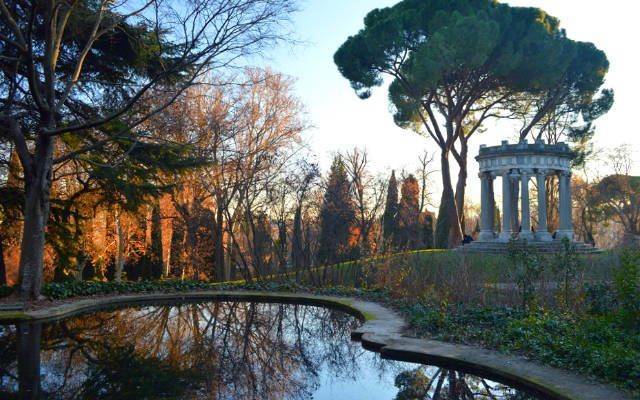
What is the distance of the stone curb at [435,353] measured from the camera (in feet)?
18.2

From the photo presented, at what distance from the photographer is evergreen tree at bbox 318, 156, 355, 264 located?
17.3 meters

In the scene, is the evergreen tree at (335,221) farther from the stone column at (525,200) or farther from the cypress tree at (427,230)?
the cypress tree at (427,230)

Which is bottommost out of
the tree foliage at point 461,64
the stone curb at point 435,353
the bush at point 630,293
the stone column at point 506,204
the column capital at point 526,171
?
the stone curb at point 435,353

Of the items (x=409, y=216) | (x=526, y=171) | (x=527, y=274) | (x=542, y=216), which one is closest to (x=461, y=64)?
(x=526, y=171)

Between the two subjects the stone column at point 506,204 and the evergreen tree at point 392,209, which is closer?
the stone column at point 506,204

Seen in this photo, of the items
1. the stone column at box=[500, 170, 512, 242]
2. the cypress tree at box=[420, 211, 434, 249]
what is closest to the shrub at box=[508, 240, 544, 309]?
the stone column at box=[500, 170, 512, 242]

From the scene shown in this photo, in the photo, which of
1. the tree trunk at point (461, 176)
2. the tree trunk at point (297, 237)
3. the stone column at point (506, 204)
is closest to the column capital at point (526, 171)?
the stone column at point (506, 204)

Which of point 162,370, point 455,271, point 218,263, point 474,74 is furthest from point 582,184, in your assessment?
point 162,370

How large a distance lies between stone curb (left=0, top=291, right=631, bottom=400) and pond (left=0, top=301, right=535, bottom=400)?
18 centimetres

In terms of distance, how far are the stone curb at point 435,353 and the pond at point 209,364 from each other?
0.18 meters

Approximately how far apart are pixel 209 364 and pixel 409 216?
2367cm

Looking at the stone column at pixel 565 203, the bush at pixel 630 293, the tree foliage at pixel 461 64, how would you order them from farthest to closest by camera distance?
the stone column at pixel 565 203 < the tree foliage at pixel 461 64 < the bush at pixel 630 293

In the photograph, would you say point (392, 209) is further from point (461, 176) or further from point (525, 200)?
point (525, 200)

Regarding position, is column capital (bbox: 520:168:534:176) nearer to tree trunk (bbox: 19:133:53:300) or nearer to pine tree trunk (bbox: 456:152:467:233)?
pine tree trunk (bbox: 456:152:467:233)
